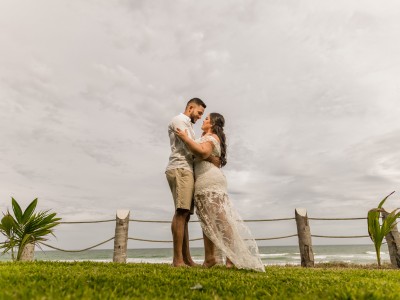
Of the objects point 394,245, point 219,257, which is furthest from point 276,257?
point 219,257

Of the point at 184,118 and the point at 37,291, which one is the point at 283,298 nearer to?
the point at 37,291

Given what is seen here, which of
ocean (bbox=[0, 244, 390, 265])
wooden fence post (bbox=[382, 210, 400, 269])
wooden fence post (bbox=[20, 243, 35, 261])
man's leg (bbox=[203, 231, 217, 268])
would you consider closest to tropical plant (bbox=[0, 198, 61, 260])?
wooden fence post (bbox=[20, 243, 35, 261])

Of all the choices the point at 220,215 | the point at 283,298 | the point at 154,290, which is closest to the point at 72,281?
the point at 154,290

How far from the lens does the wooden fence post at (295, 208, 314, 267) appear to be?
715 cm

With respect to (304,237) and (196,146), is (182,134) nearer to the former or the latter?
(196,146)

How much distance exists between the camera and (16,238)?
5.15 metres

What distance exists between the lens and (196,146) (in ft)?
12.7

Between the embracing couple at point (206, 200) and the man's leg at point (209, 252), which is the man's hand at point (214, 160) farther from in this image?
the man's leg at point (209, 252)

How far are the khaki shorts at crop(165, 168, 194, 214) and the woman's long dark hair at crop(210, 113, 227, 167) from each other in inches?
21.7

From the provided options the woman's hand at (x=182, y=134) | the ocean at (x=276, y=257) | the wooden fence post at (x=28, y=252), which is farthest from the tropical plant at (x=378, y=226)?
the ocean at (x=276, y=257)

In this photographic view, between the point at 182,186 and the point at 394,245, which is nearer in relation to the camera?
the point at 182,186

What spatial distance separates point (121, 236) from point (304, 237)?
14.5ft

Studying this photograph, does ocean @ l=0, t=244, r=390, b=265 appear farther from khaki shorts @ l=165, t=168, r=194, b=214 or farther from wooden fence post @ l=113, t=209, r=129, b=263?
khaki shorts @ l=165, t=168, r=194, b=214

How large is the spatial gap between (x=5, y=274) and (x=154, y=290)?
150 centimetres
